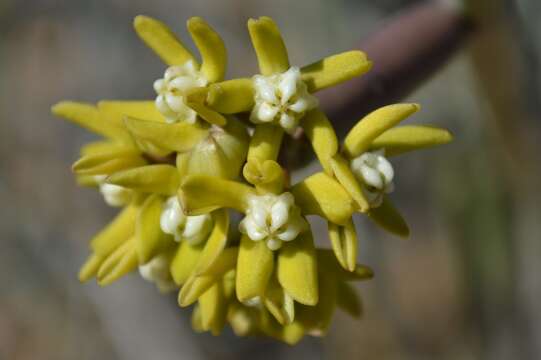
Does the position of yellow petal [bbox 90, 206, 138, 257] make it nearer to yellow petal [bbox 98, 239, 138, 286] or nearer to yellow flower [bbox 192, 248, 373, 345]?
yellow petal [bbox 98, 239, 138, 286]

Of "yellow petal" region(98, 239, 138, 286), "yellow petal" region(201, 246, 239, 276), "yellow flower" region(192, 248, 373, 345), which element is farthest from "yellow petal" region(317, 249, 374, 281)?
"yellow petal" region(98, 239, 138, 286)

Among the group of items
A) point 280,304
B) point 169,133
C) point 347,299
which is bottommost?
point 347,299

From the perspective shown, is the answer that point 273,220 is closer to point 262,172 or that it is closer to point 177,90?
point 262,172

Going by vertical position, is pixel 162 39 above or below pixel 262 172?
above

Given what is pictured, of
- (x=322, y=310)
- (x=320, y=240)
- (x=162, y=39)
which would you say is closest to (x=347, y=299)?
(x=322, y=310)

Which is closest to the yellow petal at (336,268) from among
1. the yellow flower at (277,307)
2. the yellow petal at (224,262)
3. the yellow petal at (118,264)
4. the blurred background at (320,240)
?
the yellow flower at (277,307)

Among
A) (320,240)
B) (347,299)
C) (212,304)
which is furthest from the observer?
(320,240)

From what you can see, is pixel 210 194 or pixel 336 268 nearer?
pixel 210 194

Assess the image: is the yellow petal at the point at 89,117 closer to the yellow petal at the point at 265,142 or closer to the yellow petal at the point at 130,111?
the yellow petal at the point at 130,111
